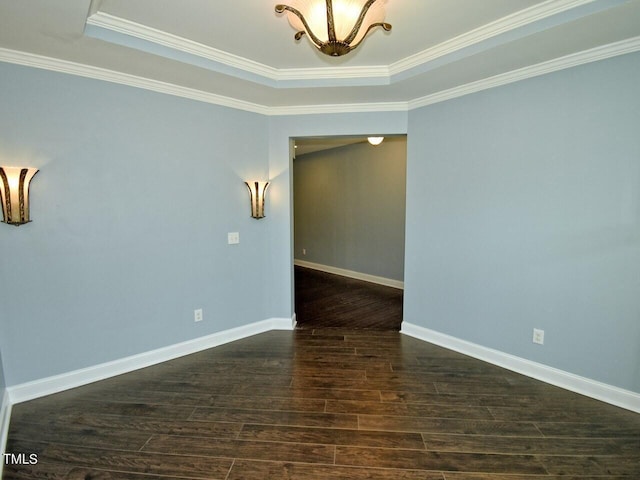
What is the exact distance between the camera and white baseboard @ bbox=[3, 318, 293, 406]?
8.18 feet

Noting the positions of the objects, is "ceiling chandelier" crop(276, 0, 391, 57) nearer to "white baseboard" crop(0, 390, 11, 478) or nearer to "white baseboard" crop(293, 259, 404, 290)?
"white baseboard" crop(0, 390, 11, 478)

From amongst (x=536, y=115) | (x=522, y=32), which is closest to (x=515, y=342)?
(x=536, y=115)

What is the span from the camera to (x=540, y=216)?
8.86 ft

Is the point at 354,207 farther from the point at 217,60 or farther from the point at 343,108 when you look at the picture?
the point at 217,60

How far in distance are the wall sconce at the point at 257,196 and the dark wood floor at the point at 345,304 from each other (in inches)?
59.0

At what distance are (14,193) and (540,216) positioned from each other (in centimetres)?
401

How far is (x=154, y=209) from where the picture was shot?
2.99 meters

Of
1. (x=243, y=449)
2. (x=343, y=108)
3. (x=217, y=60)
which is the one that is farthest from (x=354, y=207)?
(x=243, y=449)

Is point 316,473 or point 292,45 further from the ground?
point 292,45

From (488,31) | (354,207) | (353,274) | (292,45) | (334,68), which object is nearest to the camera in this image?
(488,31)

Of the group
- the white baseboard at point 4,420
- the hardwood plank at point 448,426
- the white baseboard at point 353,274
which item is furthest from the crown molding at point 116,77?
the white baseboard at point 353,274

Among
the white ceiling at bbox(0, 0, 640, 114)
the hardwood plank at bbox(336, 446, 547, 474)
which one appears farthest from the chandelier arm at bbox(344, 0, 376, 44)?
the hardwood plank at bbox(336, 446, 547, 474)

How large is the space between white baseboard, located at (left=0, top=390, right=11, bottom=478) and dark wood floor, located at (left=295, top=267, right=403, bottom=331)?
8.59 ft

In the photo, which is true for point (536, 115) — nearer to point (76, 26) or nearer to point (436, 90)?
point (436, 90)
